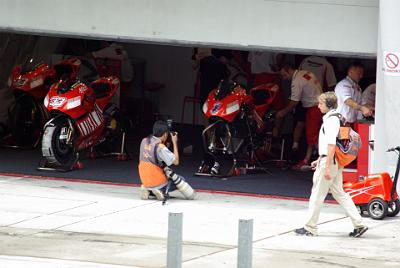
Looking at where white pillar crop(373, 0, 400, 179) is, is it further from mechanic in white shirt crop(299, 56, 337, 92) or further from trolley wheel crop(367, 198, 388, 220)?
mechanic in white shirt crop(299, 56, 337, 92)

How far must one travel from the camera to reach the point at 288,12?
565 inches

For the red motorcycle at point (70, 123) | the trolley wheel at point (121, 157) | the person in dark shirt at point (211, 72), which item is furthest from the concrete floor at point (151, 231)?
the person in dark shirt at point (211, 72)

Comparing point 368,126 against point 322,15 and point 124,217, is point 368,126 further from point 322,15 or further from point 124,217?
point 124,217

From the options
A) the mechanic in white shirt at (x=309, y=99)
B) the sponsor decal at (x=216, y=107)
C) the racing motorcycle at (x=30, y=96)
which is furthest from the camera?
the racing motorcycle at (x=30, y=96)

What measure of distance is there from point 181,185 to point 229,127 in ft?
6.50

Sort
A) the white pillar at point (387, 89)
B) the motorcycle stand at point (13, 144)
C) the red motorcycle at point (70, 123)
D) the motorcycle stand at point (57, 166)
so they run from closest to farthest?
the white pillar at point (387, 89) → the red motorcycle at point (70, 123) → the motorcycle stand at point (57, 166) → the motorcycle stand at point (13, 144)

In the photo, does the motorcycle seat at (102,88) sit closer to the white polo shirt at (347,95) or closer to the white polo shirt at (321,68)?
the white polo shirt at (321,68)

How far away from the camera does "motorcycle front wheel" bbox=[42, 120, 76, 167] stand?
15477 mm

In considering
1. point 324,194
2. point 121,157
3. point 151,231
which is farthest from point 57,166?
point 324,194

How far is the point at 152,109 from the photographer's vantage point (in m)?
21.2

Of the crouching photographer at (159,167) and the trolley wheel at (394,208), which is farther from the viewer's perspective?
the crouching photographer at (159,167)

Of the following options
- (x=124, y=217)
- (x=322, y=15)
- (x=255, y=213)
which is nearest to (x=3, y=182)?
(x=124, y=217)

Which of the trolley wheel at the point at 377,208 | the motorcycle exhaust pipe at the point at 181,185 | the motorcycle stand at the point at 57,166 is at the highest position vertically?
the motorcycle stand at the point at 57,166

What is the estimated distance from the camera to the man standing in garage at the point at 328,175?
11664 mm
